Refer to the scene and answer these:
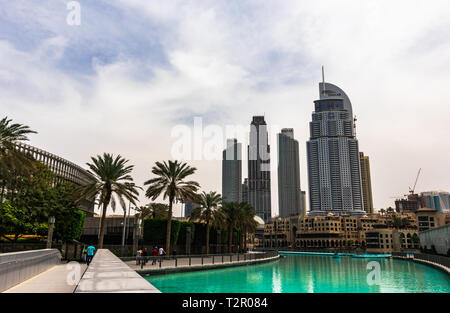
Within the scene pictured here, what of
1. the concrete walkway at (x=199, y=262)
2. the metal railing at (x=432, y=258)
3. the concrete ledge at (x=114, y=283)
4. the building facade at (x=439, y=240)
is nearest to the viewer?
the concrete ledge at (x=114, y=283)

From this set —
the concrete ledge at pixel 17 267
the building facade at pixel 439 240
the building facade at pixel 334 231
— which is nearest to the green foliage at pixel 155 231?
the concrete ledge at pixel 17 267

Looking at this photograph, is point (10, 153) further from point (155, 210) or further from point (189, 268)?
point (155, 210)

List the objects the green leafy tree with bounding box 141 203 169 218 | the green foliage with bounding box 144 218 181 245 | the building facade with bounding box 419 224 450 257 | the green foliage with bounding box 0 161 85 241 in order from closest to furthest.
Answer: the green foliage with bounding box 0 161 85 241
the green foliage with bounding box 144 218 181 245
the building facade with bounding box 419 224 450 257
the green leafy tree with bounding box 141 203 169 218

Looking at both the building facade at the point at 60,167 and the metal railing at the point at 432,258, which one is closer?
the metal railing at the point at 432,258

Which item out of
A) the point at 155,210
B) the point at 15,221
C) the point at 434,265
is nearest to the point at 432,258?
the point at 434,265

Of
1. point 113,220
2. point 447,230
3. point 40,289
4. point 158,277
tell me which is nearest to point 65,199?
point 158,277

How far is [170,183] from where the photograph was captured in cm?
4166

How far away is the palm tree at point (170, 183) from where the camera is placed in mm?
40844

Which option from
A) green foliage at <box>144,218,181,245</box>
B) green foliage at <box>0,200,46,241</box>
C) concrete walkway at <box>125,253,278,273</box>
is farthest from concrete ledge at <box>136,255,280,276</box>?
green foliage at <box>0,200,46,241</box>

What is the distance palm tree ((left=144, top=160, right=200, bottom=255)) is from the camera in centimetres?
4084

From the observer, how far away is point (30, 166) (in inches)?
1121

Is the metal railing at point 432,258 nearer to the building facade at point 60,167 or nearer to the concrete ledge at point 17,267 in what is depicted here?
the concrete ledge at point 17,267

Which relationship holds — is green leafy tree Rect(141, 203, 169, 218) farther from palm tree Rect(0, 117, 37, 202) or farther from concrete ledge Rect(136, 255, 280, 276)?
palm tree Rect(0, 117, 37, 202)
